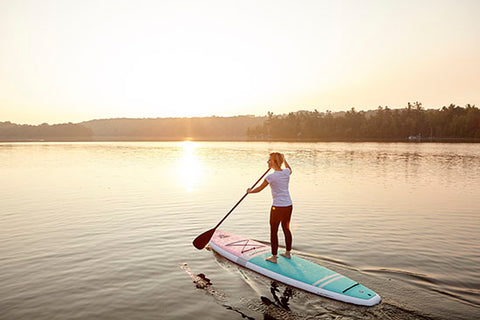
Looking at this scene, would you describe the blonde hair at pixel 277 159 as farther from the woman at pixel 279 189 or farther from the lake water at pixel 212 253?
the lake water at pixel 212 253

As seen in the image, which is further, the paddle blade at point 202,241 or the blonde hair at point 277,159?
the paddle blade at point 202,241

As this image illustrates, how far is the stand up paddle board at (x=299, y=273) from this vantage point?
7.04 m

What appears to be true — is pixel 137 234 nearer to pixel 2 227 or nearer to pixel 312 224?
pixel 2 227

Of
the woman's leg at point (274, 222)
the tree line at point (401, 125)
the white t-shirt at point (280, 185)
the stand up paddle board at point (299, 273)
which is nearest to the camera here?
the stand up paddle board at point (299, 273)

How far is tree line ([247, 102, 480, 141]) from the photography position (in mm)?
137500

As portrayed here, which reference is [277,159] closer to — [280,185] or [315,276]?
[280,185]

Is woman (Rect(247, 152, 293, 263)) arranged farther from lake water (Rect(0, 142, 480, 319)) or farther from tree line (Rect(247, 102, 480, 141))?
tree line (Rect(247, 102, 480, 141))

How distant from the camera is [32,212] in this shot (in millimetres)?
16844

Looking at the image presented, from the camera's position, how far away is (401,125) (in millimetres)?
151375

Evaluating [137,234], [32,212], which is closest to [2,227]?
[32,212]

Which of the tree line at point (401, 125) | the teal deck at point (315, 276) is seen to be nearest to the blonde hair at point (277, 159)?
the teal deck at point (315, 276)

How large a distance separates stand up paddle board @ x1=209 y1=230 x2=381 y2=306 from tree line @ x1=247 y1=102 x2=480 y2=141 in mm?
147573

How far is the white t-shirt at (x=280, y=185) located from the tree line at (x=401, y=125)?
14824 centimetres

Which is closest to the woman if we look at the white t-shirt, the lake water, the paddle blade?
the white t-shirt
